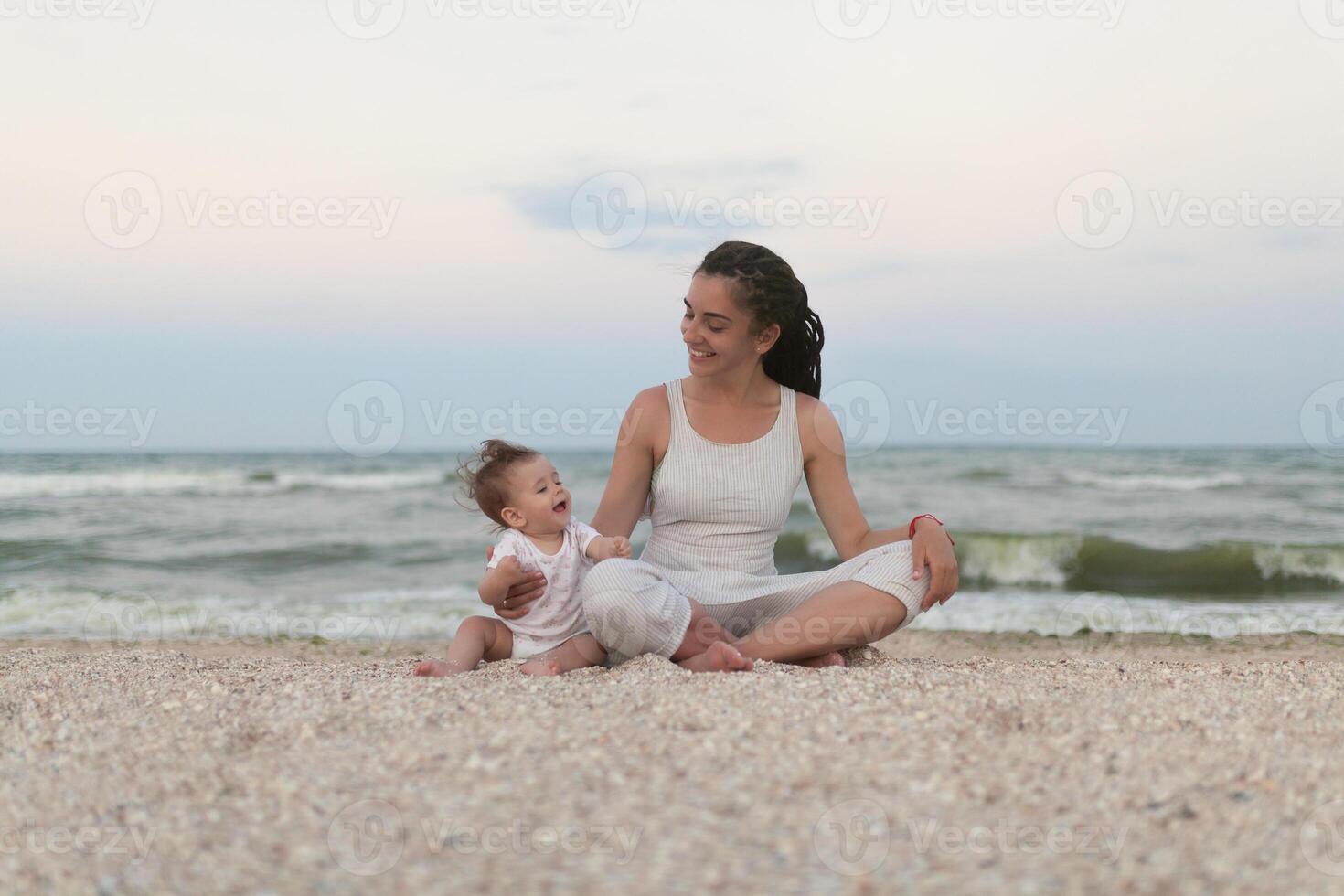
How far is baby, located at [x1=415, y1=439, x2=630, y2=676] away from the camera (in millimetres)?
3994

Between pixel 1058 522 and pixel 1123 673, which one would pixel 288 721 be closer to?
pixel 1123 673

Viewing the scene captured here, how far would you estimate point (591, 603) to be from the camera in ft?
12.6

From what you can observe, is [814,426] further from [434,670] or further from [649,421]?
[434,670]

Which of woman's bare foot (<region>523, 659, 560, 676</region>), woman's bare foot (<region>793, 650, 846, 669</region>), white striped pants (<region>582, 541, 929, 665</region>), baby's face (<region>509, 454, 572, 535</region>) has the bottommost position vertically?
woman's bare foot (<region>793, 650, 846, 669</region>)

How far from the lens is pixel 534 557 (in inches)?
159

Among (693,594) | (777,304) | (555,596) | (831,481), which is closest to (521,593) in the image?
(555,596)

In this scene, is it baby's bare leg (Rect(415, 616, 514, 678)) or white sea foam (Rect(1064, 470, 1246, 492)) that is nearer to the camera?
baby's bare leg (Rect(415, 616, 514, 678))

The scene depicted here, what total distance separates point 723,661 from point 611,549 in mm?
627

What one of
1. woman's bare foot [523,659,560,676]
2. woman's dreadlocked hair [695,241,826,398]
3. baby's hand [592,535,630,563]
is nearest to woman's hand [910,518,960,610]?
woman's dreadlocked hair [695,241,826,398]

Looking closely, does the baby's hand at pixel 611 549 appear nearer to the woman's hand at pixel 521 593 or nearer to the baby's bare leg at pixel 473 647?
the woman's hand at pixel 521 593

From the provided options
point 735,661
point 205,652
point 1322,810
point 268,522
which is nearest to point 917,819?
point 1322,810

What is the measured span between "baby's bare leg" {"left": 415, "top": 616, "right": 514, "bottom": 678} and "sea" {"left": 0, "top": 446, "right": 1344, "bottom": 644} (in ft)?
1.64

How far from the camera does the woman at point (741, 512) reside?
13.0ft

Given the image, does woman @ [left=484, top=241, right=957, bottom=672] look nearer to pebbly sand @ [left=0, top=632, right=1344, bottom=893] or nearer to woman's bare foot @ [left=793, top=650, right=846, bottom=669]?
woman's bare foot @ [left=793, top=650, right=846, bottom=669]
